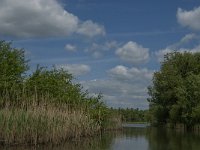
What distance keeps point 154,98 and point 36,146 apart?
177 feet

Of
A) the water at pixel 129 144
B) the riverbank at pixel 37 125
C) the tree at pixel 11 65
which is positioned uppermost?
the tree at pixel 11 65

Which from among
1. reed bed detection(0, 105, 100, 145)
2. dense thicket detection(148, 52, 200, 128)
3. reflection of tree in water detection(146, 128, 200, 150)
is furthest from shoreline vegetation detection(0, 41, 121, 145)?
dense thicket detection(148, 52, 200, 128)

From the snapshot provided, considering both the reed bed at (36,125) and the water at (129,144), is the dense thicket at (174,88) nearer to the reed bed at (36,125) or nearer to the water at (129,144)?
the water at (129,144)

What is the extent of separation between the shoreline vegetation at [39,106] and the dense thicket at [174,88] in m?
17.1

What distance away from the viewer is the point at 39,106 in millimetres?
28016

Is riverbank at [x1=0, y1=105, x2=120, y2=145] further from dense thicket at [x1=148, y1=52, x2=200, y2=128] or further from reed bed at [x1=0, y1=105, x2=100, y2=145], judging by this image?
dense thicket at [x1=148, y1=52, x2=200, y2=128]

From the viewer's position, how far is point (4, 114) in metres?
24.5

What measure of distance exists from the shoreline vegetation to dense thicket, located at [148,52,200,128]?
17.1m

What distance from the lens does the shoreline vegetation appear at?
981 inches

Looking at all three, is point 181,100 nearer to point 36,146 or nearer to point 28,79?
point 28,79

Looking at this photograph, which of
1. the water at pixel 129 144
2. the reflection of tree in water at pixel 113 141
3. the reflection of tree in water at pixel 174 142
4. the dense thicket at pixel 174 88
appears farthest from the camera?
the dense thicket at pixel 174 88

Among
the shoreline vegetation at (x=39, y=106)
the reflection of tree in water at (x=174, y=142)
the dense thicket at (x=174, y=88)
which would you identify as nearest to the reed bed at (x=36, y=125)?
the shoreline vegetation at (x=39, y=106)

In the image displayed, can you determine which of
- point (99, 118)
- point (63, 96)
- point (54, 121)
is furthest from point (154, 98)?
point (54, 121)

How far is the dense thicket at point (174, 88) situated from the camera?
62594mm
